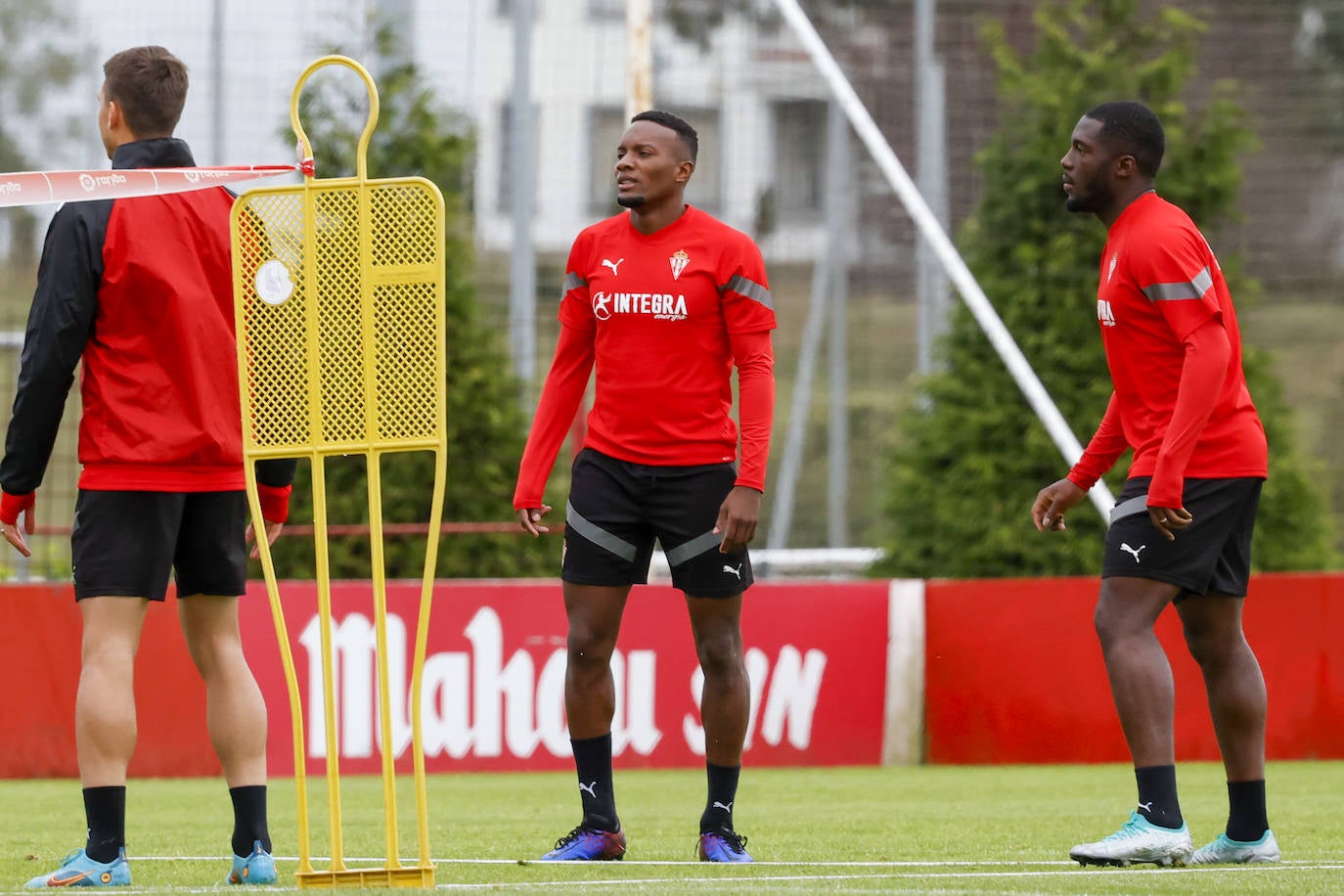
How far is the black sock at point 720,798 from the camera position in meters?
5.55

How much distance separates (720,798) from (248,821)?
53.8 inches

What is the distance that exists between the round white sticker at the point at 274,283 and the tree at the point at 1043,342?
31.1 ft

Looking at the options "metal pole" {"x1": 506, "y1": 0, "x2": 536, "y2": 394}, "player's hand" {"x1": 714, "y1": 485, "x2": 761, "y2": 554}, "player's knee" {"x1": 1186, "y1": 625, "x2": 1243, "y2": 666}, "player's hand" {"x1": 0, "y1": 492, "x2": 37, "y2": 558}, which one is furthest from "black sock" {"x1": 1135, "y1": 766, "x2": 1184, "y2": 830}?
"metal pole" {"x1": 506, "y1": 0, "x2": 536, "y2": 394}

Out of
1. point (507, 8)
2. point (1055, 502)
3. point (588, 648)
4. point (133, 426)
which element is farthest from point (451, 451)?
point (133, 426)

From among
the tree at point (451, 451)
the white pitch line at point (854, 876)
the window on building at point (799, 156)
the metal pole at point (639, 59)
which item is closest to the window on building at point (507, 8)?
the window on building at point (799, 156)

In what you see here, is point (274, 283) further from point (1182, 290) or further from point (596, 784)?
point (1182, 290)

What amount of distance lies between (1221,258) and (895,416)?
5.05 meters

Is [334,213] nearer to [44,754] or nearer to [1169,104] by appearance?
[44,754]

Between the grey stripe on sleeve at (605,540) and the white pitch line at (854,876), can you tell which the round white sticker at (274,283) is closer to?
the white pitch line at (854,876)

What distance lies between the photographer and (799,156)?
18.5 m

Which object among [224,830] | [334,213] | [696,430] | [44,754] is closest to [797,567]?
[44,754]

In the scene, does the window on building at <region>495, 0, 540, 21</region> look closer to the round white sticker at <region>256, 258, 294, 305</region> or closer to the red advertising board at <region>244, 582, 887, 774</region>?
the red advertising board at <region>244, 582, 887, 774</region>

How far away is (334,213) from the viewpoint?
14.1 ft

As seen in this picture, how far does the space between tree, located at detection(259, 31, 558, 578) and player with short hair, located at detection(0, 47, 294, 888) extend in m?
7.70
